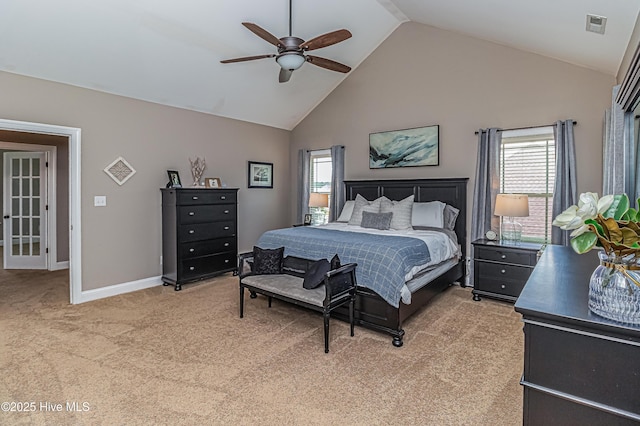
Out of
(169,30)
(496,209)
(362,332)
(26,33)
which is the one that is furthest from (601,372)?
(26,33)

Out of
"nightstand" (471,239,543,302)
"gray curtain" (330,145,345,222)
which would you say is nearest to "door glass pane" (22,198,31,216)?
"gray curtain" (330,145,345,222)

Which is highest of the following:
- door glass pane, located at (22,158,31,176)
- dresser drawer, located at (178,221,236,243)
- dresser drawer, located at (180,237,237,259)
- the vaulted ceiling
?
the vaulted ceiling

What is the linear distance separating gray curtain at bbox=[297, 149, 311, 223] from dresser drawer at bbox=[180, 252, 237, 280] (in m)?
1.89

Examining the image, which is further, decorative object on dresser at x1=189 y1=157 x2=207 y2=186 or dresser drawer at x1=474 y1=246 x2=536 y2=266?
decorative object on dresser at x1=189 y1=157 x2=207 y2=186

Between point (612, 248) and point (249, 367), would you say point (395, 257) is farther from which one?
point (612, 248)

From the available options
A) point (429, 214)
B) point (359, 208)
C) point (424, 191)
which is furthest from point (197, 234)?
point (424, 191)

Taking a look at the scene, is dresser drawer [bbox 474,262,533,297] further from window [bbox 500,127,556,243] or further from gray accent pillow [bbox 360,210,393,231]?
gray accent pillow [bbox 360,210,393,231]

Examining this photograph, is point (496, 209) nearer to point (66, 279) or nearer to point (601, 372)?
point (601, 372)

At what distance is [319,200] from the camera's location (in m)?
6.33

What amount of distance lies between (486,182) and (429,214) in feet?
2.87

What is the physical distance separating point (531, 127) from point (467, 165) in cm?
91

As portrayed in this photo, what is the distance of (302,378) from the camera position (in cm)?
258

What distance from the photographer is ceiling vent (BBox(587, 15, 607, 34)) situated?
9.00 feet

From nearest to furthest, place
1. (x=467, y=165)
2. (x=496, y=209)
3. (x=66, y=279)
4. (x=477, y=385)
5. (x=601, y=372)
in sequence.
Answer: (x=601, y=372), (x=477, y=385), (x=496, y=209), (x=467, y=165), (x=66, y=279)
